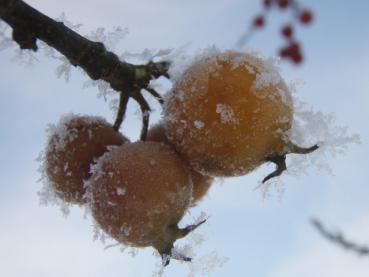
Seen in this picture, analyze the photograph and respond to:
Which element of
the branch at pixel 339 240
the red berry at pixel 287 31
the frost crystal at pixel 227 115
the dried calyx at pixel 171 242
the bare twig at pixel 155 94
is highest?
the red berry at pixel 287 31

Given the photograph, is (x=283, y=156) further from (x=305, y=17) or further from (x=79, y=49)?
(x=305, y=17)

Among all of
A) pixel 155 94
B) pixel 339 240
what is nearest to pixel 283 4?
pixel 339 240

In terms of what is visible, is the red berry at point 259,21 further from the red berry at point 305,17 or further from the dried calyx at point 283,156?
the dried calyx at point 283,156

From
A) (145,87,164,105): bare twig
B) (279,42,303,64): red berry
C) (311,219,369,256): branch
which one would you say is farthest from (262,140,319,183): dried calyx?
(279,42,303,64): red berry

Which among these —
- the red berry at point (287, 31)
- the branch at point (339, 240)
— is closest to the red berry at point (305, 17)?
the red berry at point (287, 31)

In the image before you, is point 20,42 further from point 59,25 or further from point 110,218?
point 110,218

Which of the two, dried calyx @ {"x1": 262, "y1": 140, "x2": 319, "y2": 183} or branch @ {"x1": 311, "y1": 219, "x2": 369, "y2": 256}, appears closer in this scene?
dried calyx @ {"x1": 262, "y1": 140, "x2": 319, "y2": 183}

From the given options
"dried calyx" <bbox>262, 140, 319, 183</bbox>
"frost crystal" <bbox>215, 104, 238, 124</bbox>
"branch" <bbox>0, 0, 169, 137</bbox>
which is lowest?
"dried calyx" <bbox>262, 140, 319, 183</bbox>

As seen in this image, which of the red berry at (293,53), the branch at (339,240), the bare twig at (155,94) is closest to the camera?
the bare twig at (155,94)

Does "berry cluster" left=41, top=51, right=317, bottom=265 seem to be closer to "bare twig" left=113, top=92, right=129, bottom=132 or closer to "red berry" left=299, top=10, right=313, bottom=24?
"bare twig" left=113, top=92, right=129, bottom=132
